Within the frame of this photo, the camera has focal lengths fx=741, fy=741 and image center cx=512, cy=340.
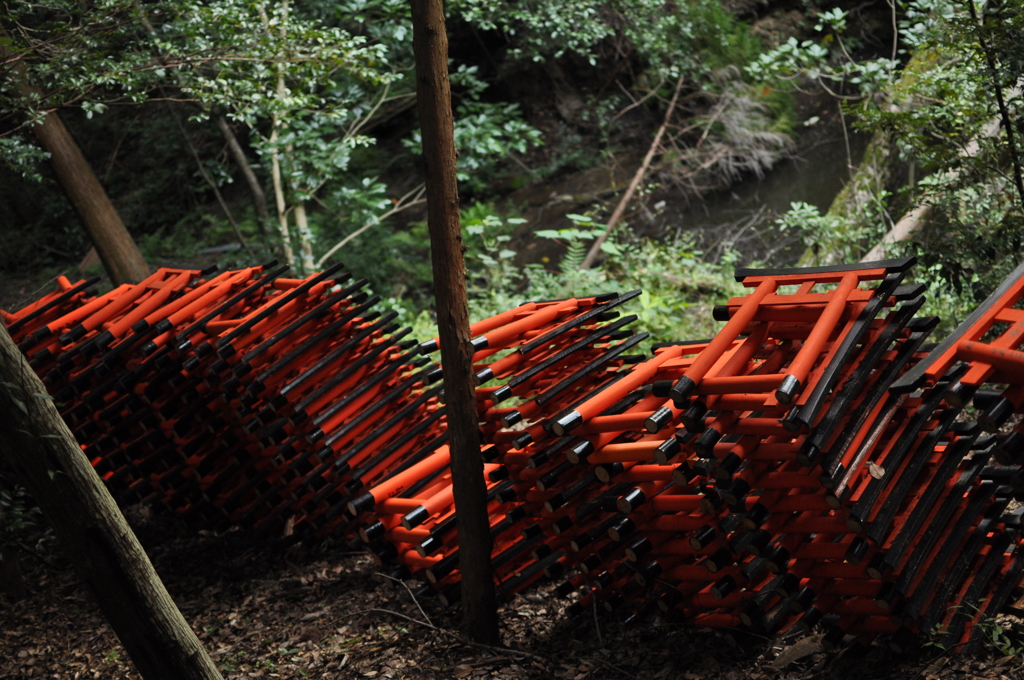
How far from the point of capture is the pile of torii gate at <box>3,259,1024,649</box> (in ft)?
9.23

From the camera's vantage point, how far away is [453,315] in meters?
3.51

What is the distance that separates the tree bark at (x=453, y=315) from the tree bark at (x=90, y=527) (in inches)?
51.6

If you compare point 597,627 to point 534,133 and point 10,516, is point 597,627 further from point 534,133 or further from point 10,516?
point 534,133

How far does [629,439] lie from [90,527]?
2.38 metres

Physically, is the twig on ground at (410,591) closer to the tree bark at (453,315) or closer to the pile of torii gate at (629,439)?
the pile of torii gate at (629,439)

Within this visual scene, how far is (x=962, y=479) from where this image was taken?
3131 mm

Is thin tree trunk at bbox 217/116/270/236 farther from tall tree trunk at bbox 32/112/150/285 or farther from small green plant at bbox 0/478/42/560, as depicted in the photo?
small green plant at bbox 0/478/42/560

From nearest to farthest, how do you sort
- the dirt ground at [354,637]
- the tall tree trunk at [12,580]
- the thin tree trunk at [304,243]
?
the dirt ground at [354,637] → the tall tree trunk at [12,580] → the thin tree trunk at [304,243]

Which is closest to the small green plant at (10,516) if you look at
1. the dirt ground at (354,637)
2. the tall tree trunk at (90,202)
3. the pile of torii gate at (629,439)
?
the dirt ground at (354,637)

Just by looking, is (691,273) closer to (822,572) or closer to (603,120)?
(603,120)

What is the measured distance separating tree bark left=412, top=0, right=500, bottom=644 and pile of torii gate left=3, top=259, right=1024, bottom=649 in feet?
0.68

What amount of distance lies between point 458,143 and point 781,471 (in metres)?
7.35

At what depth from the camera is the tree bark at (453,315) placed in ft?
10.8

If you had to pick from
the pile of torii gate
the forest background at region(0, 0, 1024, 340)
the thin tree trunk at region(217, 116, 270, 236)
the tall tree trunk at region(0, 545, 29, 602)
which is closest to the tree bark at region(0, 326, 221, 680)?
the pile of torii gate
